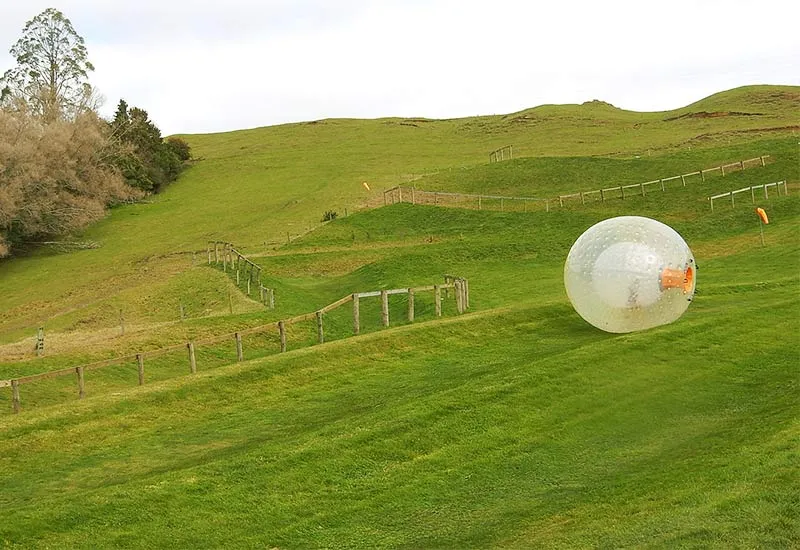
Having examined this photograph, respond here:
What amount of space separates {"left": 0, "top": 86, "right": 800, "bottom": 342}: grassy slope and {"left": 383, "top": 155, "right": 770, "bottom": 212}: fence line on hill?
534 cm

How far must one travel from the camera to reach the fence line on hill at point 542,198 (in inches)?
2340

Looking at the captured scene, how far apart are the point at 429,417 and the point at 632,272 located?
6.05 metres

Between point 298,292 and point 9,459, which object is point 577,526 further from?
point 298,292

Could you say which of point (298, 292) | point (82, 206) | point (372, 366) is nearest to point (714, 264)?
Answer: point (298, 292)

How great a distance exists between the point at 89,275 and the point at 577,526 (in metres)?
49.2

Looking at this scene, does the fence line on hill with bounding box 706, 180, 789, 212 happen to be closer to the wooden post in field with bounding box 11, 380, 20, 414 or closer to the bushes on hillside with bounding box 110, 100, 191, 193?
the wooden post in field with bounding box 11, 380, 20, 414

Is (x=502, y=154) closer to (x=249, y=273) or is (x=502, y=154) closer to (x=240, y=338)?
(x=249, y=273)

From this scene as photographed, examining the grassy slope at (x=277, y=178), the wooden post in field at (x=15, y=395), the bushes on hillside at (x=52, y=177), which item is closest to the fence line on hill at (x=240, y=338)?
the wooden post in field at (x=15, y=395)

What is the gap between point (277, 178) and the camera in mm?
85562

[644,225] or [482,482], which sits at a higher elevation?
[644,225]

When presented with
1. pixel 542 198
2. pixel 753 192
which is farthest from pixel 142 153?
pixel 753 192

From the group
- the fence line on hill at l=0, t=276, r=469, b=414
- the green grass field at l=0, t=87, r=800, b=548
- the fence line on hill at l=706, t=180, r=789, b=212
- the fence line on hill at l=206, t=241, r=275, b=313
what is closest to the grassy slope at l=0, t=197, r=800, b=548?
the green grass field at l=0, t=87, r=800, b=548

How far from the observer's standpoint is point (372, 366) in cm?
2389

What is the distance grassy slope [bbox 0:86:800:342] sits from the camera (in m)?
46.4
